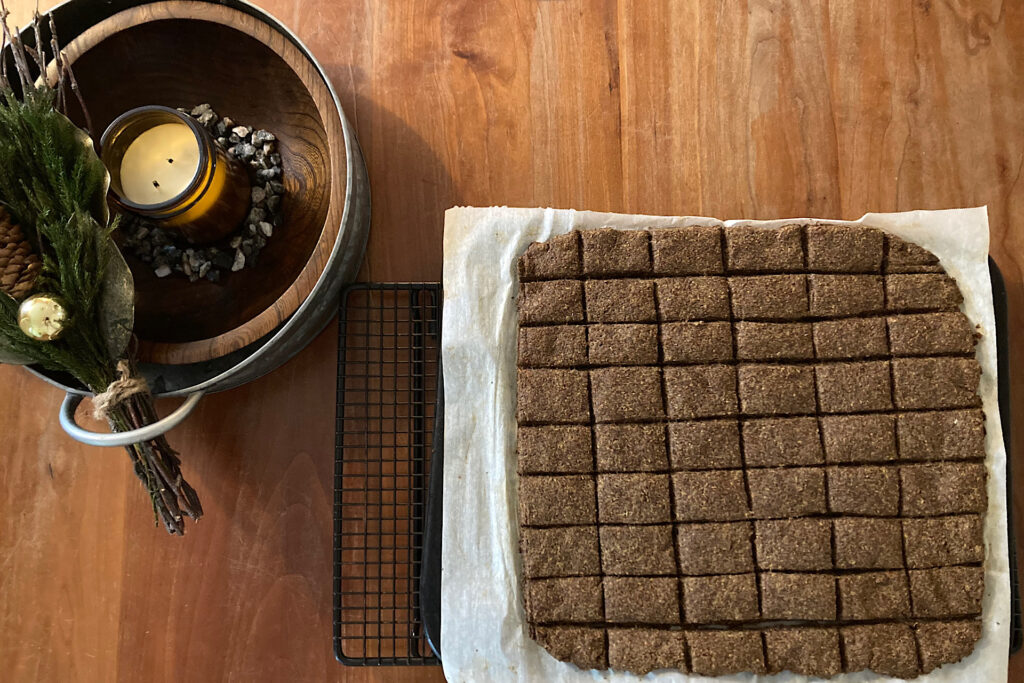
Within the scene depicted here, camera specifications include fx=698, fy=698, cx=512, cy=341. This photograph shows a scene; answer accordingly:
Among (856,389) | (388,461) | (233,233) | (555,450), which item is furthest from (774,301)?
(233,233)

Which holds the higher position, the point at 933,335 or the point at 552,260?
the point at 552,260

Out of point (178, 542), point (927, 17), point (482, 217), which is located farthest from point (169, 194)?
point (927, 17)

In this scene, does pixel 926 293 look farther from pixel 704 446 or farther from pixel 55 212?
pixel 55 212

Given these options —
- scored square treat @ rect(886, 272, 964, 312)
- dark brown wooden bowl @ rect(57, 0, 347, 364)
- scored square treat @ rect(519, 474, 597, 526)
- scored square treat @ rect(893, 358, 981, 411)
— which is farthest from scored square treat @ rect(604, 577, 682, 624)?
dark brown wooden bowl @ rect(57, 0, 347, 364)

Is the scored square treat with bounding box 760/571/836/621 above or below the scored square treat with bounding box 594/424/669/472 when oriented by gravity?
below

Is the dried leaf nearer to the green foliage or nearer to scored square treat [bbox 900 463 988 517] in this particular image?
the green foliage

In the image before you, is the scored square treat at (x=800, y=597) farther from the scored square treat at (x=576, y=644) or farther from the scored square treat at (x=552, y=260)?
the scored square treat at (x=552, y=260)
